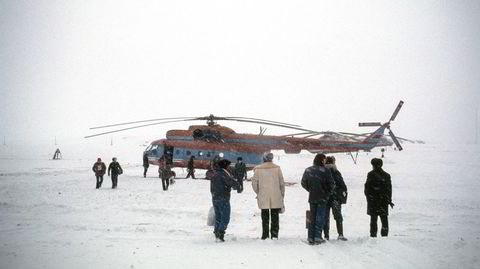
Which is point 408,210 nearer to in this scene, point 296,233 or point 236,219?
point 296,233

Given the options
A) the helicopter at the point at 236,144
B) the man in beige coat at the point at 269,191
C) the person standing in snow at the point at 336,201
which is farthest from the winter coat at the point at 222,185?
the helicopter at the point at 236,144

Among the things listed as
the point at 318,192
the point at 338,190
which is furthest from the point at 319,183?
the point at 338,190

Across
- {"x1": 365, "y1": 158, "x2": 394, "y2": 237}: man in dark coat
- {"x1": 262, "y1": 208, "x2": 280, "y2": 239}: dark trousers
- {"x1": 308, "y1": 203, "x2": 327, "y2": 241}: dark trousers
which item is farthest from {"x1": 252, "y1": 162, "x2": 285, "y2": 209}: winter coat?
{"x1": 365, "y1": 158, "x2": 394, "y2": 237}: man in dark coat

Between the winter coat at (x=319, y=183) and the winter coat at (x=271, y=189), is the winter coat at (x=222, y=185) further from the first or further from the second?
the winter coat at (x=319, y=183)

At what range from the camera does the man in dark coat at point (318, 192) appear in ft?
18.9

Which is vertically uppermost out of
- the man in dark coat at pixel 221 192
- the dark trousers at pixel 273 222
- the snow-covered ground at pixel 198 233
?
the man in dark coat at pixel 221 192

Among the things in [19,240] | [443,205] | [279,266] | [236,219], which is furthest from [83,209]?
[443,205]

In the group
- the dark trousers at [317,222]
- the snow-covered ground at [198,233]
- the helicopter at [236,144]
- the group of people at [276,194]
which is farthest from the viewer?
the helicopter at [236,144]

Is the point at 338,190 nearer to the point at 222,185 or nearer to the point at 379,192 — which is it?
the point at 379,192

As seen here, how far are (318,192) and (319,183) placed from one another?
16 cm

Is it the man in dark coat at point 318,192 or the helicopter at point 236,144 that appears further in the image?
the helicopter at point 236,144

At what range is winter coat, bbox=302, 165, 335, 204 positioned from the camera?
19.0 feet

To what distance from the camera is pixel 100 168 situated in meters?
14.4

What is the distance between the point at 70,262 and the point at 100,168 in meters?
10.4
